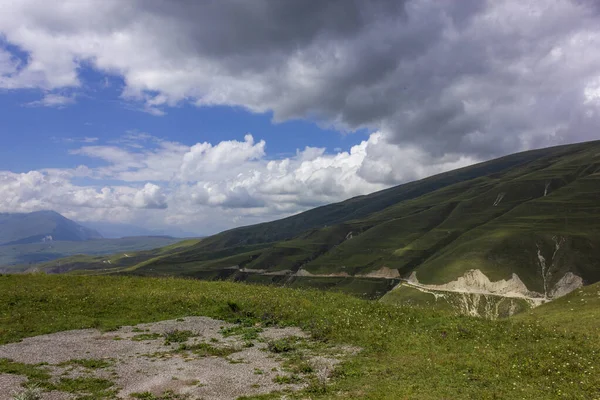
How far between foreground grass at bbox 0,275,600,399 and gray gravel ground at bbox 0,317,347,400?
2210mm

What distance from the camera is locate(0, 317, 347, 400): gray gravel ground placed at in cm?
1862

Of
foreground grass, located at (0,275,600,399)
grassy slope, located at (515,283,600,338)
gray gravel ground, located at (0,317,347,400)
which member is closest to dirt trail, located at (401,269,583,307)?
grassy slope, located at (515,283,600,338)

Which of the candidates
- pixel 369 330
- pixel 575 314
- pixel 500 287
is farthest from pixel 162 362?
pixel 500 287

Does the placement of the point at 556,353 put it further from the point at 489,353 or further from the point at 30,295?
the point at 30,295

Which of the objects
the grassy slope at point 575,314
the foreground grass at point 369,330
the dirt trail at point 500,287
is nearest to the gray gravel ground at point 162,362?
the foreground grass at point 369,330

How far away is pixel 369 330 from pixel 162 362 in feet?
48.5

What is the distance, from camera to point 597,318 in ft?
106

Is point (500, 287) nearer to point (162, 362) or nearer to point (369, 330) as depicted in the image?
point (369, 330)

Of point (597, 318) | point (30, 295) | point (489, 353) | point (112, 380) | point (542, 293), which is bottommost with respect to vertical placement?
point (542, 293)

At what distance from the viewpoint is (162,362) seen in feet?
74.5

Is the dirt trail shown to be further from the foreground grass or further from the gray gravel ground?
the gray gravel ground

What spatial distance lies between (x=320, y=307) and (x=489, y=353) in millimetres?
15664

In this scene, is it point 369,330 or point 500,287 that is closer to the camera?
point 369,330

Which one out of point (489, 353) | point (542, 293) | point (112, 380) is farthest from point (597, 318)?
point (542, 293)
